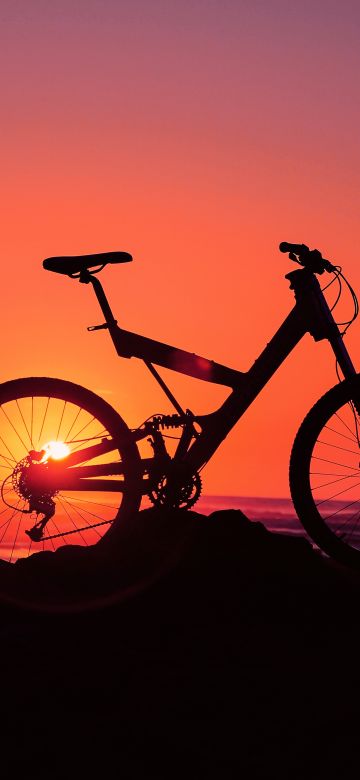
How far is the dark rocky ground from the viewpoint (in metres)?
4.04

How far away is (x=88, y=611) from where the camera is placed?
5.60m

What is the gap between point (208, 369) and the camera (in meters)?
6.18

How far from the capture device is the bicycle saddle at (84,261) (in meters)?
5.94

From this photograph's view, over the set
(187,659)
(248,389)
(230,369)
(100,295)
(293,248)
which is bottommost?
(187,659)

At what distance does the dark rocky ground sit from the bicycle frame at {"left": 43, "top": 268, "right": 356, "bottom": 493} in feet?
1.54

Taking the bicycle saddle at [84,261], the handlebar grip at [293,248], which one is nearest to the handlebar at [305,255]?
the handlebar grip at [293,248]

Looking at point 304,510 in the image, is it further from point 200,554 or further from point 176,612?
point 176,612

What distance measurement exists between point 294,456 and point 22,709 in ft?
8.18

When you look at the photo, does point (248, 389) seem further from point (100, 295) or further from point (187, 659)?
point (187, 659)

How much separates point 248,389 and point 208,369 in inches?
11.9

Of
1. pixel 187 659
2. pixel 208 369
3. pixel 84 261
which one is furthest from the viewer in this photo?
pixel 208 369

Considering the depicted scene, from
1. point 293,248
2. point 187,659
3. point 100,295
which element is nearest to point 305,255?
point 293,248

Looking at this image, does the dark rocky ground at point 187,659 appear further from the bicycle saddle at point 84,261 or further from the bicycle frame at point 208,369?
the bicycle saddle at point 84,261

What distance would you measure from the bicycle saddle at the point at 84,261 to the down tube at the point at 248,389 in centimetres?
115
